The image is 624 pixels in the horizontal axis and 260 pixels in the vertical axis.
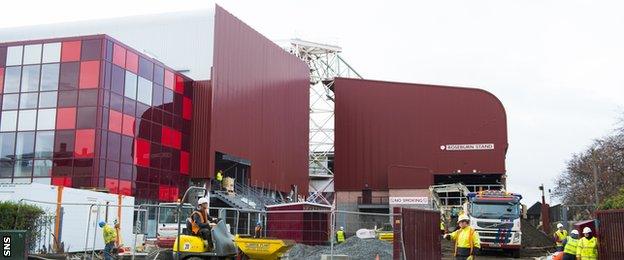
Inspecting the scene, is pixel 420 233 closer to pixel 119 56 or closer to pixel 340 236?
pixel 340 236

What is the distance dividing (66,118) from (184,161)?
992 centimetres

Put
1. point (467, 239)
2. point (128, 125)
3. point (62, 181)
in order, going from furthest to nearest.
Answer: point (128, 125)
point (62, 181)
point (467, 239)

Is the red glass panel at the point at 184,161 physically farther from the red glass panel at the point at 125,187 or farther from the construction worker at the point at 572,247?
the construction worker at the point at 572,247

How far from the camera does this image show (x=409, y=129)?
60812mm

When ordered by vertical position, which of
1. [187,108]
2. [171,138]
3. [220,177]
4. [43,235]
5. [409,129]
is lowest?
[43,235]

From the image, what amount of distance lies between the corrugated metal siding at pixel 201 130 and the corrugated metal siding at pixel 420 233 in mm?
29913

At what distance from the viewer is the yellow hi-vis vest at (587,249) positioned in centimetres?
1788

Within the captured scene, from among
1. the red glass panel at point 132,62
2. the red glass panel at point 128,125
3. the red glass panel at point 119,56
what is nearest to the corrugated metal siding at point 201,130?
the red glass panel at point 132,62

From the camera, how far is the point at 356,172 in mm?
61469

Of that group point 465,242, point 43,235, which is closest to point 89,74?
point 43,235

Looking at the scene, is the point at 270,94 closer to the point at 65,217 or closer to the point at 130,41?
the point at 130,41

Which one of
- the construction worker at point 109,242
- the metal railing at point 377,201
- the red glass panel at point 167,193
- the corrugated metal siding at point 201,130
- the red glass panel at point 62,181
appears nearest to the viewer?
the construction worker at point 109,242

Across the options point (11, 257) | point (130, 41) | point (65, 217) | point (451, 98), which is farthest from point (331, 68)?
point (11, 257)

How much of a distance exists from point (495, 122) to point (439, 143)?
538 cm
